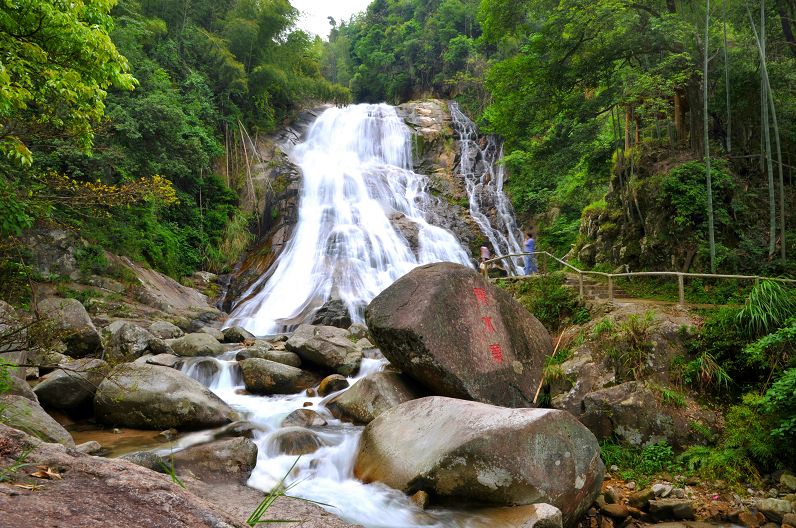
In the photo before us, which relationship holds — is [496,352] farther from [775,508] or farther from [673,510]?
[775,508]

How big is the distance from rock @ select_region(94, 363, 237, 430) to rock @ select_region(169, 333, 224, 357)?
3.39m

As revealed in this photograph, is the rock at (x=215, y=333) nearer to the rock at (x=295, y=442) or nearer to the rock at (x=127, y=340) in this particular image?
the rock at (x=127, y=340)

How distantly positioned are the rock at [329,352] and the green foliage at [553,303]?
161 inches

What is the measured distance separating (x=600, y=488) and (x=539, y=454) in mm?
1270

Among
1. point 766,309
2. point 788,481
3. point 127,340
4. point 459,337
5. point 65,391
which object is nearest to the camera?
point 788,481

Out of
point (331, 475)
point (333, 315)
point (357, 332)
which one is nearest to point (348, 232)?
point (333, 315)

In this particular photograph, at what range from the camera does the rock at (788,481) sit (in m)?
5.87

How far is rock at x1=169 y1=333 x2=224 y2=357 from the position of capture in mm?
11516

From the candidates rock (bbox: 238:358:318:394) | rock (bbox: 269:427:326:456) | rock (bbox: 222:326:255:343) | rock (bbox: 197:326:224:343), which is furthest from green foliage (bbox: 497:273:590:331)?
rock (bbox: 197:326:224:343)

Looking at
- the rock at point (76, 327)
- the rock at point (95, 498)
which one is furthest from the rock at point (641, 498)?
the rock at point (76, 327)

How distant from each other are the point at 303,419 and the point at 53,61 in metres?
6.11

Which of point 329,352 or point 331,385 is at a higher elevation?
point 329,352

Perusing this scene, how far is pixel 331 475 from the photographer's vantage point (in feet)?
21.6

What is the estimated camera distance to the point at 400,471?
595cm
